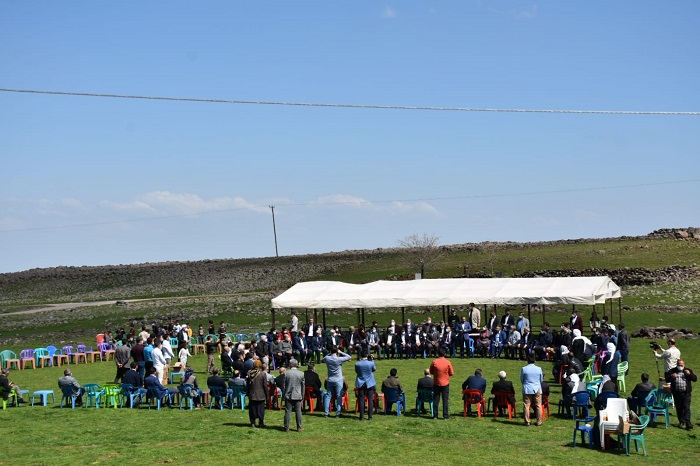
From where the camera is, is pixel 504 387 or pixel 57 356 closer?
pixel 504 387

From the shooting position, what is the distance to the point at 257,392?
19.8 m

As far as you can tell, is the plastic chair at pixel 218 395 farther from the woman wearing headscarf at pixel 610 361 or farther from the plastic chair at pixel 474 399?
the woman wearing headscarf at pixel 610 361

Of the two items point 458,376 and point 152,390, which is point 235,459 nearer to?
point 152,390

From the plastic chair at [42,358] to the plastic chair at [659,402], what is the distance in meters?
24.3

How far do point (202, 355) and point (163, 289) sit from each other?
63477mm

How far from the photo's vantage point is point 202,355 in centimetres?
3797

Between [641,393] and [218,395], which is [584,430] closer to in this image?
[641,393]

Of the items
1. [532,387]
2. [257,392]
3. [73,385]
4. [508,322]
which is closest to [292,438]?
[257,392]

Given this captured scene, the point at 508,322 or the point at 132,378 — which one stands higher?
the point at 508,322

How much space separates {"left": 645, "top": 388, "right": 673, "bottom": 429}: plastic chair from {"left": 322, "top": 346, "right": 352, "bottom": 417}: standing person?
6.93 meters

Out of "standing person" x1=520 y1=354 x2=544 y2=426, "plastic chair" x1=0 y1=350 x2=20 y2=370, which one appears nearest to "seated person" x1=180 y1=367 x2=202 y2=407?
"standing person" x1=520 y1=354 x2=544 y2=426

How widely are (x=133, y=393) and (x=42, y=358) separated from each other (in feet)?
45.5

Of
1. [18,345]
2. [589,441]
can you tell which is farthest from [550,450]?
[18,345]

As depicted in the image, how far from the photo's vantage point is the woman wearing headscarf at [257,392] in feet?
64.8
